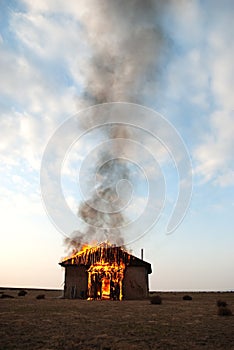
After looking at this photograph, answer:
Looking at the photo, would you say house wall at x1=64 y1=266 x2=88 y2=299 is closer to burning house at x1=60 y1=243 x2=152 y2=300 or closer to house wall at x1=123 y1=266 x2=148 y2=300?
burning house at x1=60 y1=243 x2=152 y2=300

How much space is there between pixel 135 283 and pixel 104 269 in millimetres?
4500

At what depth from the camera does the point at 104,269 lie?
110 ft

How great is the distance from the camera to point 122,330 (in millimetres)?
11133

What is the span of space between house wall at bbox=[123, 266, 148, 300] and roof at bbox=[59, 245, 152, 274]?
698 millimetres

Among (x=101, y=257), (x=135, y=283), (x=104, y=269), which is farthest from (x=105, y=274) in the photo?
(x=135, y=283)

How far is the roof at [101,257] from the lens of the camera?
34.8 meters

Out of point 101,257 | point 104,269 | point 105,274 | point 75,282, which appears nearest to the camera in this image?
point 104,269

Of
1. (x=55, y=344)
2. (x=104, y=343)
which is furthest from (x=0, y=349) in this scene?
(x=104, y=343)

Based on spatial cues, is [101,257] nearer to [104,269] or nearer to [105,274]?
[104,269]

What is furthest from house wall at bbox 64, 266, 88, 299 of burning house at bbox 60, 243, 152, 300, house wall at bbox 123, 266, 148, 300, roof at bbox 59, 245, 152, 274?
house wall at bbox 123, 266, 148, 300

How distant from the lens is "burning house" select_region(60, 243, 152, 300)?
3344 centimetres

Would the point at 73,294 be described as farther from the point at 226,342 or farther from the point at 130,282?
the point at 226,342

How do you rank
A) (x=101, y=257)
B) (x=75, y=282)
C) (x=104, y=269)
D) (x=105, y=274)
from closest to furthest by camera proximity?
(x=104, y=269)
(x=105, y=274)
(x=101, y=257)
(x=75, y=282)

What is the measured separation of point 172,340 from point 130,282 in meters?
26.6
